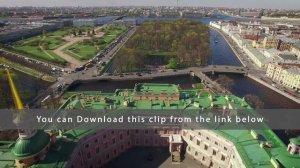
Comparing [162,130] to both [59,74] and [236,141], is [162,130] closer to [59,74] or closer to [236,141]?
[236,141]

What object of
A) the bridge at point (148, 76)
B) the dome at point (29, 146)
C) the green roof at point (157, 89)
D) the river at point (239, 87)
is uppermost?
the green roof at point (157, 89)

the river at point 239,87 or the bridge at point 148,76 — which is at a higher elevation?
the bridge at point 148,76

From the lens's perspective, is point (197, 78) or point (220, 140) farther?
point (197, 78)

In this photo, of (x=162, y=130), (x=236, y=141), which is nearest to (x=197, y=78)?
(x=162, y=130)

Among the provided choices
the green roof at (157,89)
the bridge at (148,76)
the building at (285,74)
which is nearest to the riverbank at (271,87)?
the bridge at (148,76)

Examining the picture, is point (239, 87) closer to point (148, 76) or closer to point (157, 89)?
point (148, 76)

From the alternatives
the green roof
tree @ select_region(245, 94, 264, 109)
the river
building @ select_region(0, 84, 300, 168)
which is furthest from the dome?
tree @ select_region(245, 94, 264, 109)

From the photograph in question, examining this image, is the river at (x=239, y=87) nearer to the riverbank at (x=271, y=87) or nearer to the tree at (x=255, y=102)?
the riverbank at (x=271, y=87)

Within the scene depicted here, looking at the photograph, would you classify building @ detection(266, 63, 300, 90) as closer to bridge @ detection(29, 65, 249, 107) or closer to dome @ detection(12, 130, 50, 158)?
bridge @ detection(29, 65, 249, 107)
